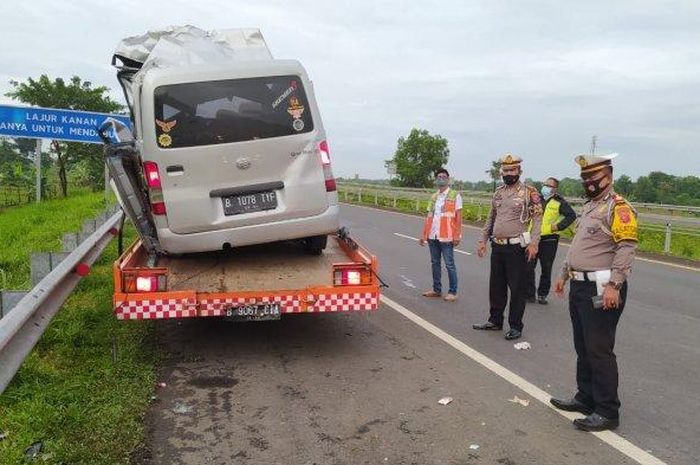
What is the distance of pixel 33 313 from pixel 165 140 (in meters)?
2.21

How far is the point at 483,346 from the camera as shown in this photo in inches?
253

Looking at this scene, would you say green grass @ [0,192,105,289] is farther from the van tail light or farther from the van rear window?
the van rear window

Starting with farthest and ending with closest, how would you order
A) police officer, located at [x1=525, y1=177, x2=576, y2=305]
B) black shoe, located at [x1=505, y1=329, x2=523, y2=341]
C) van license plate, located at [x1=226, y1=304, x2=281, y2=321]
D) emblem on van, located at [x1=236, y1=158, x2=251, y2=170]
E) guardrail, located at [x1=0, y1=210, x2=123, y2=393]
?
1. police officer, located at [x1=525, y1=177, x2=576, y2=305]
2. black shoe, located at [x1=505, y1=329, x2=523, y2=341]
3. emblem on van, located at [x1=236, y1=158, x2=251, y2=170]
4. van license plate, located at [x1=226, y1=304, x2=281, y2=321]
5. guardrail, located at [x1=0, y1=210, x2=123, y2=393]

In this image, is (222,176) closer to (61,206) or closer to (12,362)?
(12,362)

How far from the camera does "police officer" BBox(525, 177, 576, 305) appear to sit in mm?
8805

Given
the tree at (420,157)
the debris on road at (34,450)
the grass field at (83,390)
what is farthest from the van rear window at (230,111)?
the tree at (420,157)

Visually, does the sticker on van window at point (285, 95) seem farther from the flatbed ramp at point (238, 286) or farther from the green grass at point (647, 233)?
the green grass at point (647, 233)

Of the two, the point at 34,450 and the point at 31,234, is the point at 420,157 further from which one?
the point at 34,450

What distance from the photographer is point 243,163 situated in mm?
6055

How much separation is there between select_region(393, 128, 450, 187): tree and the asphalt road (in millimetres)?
69513

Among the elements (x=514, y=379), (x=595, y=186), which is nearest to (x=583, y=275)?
(x=595, y=186)

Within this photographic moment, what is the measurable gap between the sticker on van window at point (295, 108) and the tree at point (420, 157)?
70520 millimetres

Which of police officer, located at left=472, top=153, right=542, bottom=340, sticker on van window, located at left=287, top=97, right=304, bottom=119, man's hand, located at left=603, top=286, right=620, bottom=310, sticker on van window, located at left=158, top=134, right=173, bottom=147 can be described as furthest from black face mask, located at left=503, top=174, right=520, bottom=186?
sticker on van window, located at left=158, top=134, right=173, bottom=147

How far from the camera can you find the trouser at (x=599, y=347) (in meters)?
4.46
